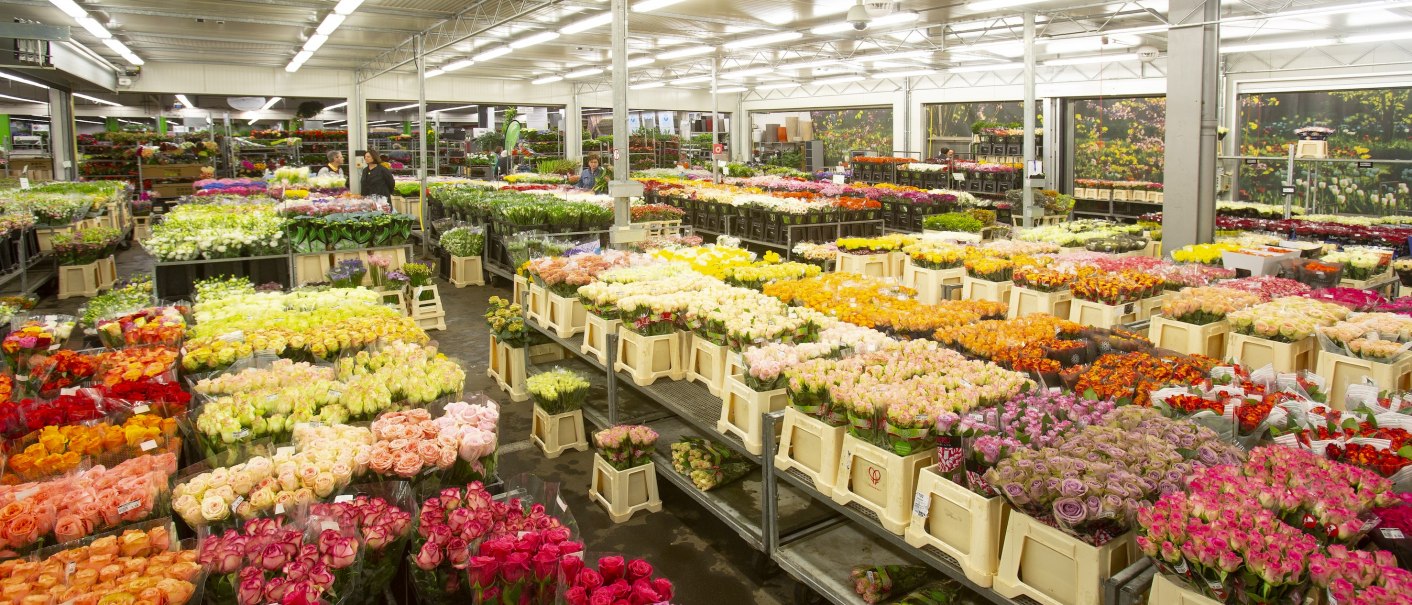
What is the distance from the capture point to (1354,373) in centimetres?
397

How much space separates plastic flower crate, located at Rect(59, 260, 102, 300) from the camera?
394 inches

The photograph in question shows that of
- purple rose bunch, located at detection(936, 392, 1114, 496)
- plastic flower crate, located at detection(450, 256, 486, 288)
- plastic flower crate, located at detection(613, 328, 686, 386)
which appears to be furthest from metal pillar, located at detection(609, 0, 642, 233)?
purple rose bunch, located at detection(936, 392, 1114, 496)

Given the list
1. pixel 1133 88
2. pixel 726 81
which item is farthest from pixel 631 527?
pixel 726 81

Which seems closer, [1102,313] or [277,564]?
[277,564]

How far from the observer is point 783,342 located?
158 inches

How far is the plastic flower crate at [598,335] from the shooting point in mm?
4848

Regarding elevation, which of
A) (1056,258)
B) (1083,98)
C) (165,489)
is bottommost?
(165,489)

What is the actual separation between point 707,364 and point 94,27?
12655mm

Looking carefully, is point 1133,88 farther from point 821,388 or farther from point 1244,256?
point 821,388

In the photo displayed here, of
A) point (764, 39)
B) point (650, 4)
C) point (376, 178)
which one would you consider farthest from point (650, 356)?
point (764, 39)

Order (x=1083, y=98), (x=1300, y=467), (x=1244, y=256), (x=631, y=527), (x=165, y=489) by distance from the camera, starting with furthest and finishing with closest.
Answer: (x=1083, y=98) < (x=1244, y=256) < (x=631, y=527) < (x=165, y=489) < (x=1300, y=467)

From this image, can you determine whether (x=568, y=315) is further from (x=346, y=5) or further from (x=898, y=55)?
(x=898, y=55)

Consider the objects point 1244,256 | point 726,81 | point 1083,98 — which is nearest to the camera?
point 1244,256

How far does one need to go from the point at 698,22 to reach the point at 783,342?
10.5 meters
